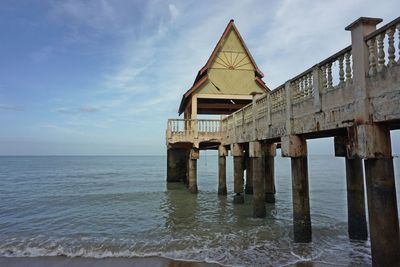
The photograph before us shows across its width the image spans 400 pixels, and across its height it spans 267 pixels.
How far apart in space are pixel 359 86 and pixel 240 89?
13.4 m

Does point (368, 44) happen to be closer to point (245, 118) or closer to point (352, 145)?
point (352, 145)

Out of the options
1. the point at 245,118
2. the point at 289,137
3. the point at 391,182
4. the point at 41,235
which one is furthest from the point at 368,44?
the point at 41,235

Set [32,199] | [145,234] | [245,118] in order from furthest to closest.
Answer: [32,199] < [245,118] < [145,234]

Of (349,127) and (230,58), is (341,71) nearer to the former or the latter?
(349,127)

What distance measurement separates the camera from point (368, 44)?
5.15 metres

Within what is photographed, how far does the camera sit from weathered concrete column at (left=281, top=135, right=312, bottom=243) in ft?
25.9

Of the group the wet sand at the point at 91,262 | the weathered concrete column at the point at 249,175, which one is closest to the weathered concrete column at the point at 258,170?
the wet sand at the point at 91,262

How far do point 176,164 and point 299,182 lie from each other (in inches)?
726

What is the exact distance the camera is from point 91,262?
8227 mm

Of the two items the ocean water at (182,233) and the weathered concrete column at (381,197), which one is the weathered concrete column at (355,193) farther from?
the weathered concrete column at (381,197)

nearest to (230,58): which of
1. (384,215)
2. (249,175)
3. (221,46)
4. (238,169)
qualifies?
(221,46)

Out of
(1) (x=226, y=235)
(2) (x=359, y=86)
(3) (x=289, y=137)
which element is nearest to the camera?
(2) (x=359, y=86)

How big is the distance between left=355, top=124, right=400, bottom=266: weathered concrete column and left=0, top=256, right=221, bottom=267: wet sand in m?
4.13

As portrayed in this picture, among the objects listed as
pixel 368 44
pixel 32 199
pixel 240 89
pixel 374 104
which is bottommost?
pixel 32 199
